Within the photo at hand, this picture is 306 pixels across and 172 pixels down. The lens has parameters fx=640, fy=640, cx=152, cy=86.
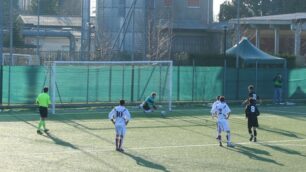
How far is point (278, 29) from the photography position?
5541 centimetres

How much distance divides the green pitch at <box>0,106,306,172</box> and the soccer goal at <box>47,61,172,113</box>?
2.60 metres

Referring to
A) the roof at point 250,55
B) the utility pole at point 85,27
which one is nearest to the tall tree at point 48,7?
the utility pole at point 85,27

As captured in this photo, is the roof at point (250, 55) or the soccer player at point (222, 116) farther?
the roof at point (250, 55)

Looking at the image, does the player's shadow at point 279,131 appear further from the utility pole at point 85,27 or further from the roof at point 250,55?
the utility pole at point 85,27

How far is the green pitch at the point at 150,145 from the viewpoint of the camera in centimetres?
1599

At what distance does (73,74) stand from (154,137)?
11254 mm

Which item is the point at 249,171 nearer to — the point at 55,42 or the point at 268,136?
the point at 268,136

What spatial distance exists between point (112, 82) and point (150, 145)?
13.4 m

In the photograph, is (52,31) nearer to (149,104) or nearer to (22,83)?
(22,83)

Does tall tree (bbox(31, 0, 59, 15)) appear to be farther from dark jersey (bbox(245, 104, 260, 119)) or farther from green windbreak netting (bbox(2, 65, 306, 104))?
dark jersey (bbox(245, 104, 260, 119))

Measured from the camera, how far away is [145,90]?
33219 mm

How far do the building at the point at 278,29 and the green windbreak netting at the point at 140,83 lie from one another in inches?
486

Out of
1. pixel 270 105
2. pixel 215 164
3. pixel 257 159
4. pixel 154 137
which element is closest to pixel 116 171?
pixel 215 164

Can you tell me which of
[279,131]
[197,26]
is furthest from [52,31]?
[279,131]
